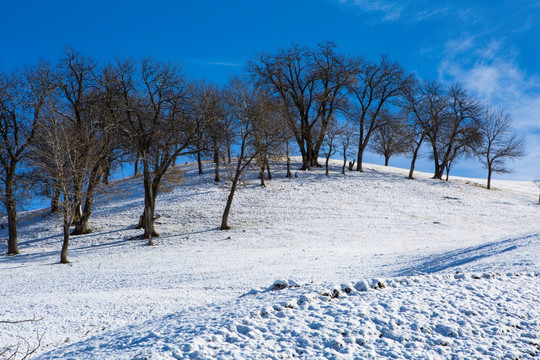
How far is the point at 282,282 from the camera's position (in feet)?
22.5

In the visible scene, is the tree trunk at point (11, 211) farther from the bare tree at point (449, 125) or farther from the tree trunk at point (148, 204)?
the bare tree at point (449, 125)

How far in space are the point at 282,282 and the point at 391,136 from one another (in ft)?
160

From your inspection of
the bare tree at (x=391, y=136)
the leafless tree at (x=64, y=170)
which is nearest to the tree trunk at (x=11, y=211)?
the leafless tree at (x=64, y=170)

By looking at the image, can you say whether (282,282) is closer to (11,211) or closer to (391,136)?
(11,211)

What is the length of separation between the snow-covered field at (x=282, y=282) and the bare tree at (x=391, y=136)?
1382 cm

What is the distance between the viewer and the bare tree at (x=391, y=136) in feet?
141

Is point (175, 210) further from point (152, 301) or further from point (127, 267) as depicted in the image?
point (152, 301)

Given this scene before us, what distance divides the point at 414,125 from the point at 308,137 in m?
12.8

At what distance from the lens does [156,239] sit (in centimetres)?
2106

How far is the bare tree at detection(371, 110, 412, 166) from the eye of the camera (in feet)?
141

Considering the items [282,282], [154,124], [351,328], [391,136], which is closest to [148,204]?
[154,124]

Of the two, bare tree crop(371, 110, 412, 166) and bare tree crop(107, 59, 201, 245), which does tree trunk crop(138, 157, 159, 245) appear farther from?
bare tree crop(371, 110, 412, 166)

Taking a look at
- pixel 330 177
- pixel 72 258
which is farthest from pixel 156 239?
pixel 330 177

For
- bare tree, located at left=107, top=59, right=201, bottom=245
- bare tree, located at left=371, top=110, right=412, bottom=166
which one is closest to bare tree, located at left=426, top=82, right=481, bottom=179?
bare tree, located at left=371, top=110, right=412, bottom=166
